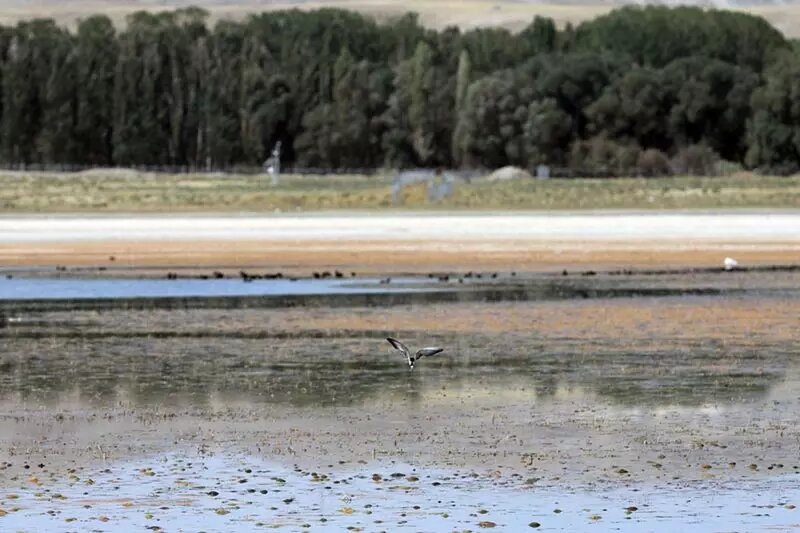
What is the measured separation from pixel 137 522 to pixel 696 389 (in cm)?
815

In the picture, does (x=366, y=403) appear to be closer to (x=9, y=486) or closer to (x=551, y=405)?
(x=551, y=405)

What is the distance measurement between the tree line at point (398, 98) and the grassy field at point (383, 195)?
67.9 feet

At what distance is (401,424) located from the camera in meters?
16.8

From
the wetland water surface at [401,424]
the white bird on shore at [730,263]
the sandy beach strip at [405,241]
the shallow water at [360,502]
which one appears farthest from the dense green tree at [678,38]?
the shallow water at [360,502]

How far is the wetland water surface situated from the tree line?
89632mm

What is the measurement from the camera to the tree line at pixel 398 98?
4759 inches

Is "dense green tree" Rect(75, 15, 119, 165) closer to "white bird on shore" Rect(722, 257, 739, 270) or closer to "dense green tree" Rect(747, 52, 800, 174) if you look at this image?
"dense green tree" Rect(747, 52, 800, 174)

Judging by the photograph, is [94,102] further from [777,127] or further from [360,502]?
[360,502]

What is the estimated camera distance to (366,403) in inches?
720

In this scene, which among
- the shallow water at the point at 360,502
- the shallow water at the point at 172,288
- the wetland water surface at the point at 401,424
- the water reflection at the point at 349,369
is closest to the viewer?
the shallow water at the point at 360,502

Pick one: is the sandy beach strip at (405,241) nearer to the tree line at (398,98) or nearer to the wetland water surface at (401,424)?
the wetland water surface at (401,424)

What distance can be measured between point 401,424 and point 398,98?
118289 mm

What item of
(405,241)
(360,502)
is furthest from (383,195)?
Answer: (360,502)

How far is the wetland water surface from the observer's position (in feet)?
42.4
